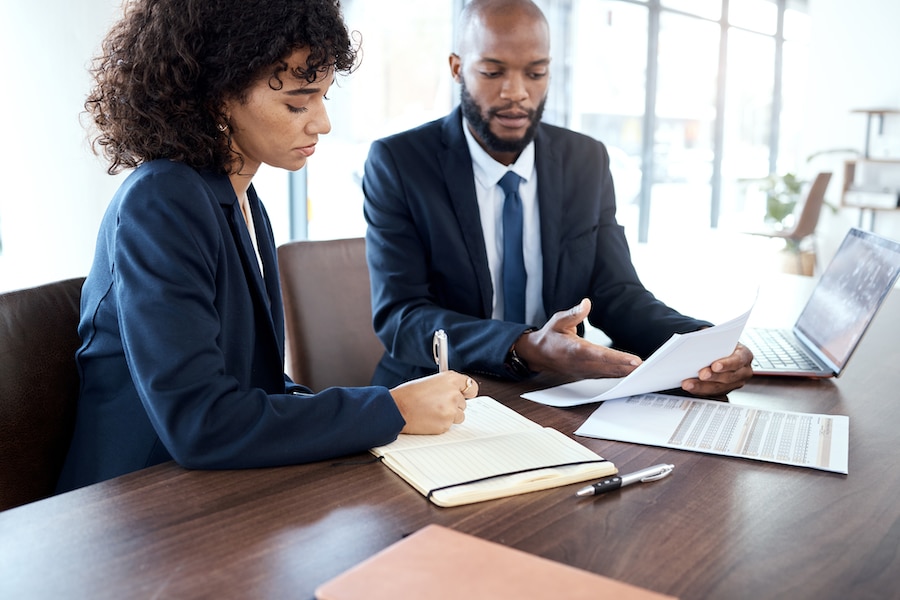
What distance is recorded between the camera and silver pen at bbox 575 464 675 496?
959 mm

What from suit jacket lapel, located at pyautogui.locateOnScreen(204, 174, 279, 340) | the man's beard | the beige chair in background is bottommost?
the beige chair in background

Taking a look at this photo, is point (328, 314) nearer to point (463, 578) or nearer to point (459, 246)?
point (459, 246)

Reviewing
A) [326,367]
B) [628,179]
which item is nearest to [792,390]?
[326,367]

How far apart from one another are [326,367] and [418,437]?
2.68ft

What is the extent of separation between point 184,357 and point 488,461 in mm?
385

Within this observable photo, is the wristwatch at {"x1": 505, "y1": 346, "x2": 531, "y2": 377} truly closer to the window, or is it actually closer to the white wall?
the white wall

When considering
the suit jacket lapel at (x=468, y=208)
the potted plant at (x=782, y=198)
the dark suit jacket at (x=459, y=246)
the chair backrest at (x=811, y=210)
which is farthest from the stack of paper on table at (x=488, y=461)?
the potted plant at (x=782, y=198)

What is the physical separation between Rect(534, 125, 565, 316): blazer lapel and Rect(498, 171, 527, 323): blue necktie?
0.05 metres

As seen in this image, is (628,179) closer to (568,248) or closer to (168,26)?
(568,248)

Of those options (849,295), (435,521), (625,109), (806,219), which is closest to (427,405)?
(435,521)

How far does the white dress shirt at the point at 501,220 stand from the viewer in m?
1.86

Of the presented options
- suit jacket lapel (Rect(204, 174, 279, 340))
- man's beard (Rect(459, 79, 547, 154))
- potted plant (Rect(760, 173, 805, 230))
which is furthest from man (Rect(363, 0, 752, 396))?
potted plant (Rect(760, 173, 805, 230))

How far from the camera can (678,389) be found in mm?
1399

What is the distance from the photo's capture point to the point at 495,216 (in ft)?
6.14
